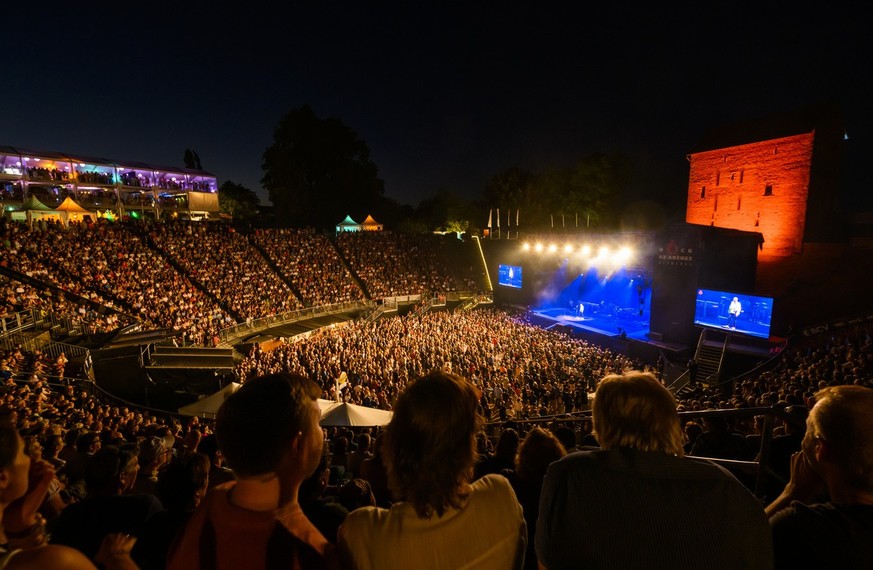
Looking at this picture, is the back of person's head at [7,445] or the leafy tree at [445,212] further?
the leafy tree at [445,212]

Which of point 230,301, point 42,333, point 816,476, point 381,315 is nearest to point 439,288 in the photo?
point 381,315

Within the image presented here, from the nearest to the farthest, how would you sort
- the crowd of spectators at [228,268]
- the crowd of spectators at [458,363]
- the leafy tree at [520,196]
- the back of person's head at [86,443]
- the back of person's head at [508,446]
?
the back of person's head at [508,446], the back of person's head at [86,443], the crowd of spectators at [458,363], the crowd of spectators at [228,268], the leafy tree at [520,196]

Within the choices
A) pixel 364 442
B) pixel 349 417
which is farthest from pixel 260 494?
pixel 349 417

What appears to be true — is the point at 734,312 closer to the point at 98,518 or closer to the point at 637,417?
the point at 637,417

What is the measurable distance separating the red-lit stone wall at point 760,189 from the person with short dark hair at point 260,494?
1082 inches

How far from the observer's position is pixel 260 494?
130 centimetres

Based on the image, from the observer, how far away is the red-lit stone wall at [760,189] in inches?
864

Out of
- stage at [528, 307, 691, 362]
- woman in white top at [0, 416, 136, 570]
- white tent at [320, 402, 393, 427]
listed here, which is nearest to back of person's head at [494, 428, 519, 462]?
woman in white top at [0, 416, 136, 570]

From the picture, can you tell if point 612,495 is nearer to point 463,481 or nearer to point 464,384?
point 463,481

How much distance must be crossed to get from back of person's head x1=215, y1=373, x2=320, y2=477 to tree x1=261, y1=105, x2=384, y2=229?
43586 millimetres

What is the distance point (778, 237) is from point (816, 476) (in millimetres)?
26916

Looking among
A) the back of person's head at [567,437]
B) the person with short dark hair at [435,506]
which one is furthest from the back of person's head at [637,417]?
the back of person's head at [567,437]

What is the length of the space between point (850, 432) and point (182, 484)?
2.89 meters

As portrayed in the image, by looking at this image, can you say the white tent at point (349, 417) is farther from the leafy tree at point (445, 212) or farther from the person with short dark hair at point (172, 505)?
the leafy tree at point (445, 212)
